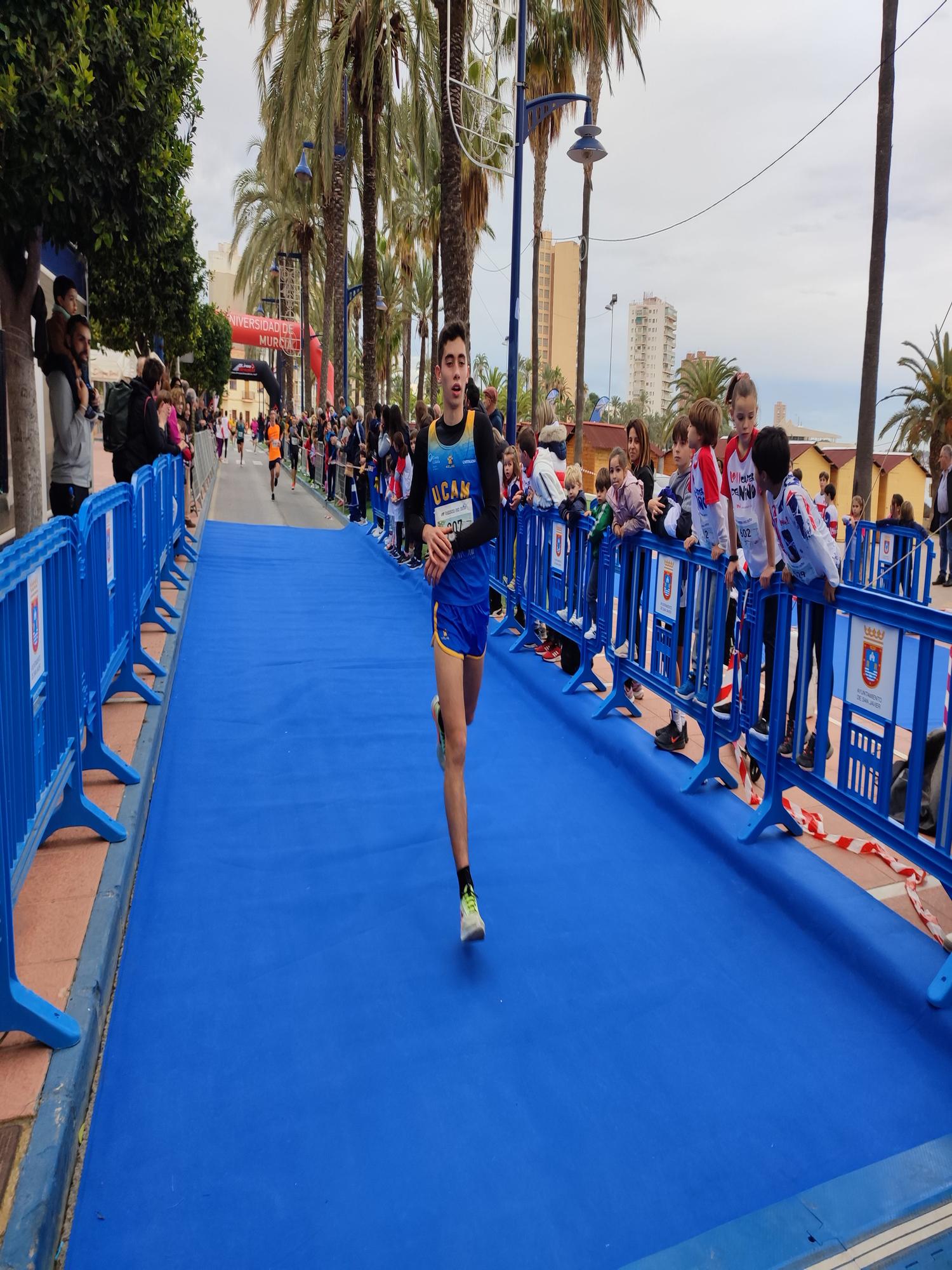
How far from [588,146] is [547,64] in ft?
39.5

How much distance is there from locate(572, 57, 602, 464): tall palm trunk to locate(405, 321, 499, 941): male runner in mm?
22138

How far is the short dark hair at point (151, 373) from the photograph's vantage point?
344 inches

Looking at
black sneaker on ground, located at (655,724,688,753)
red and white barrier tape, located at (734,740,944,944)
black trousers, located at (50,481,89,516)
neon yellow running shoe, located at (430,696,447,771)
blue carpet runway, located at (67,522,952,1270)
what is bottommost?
blue carpet runway, located at (67,522,952,1270)

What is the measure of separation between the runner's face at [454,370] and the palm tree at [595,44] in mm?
10286

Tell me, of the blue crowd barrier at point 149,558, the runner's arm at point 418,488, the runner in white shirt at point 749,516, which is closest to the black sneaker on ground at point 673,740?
the runner in white shirt at point 749,516

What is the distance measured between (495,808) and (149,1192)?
276 centimetres

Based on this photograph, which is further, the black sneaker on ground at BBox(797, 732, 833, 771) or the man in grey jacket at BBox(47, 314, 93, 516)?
the man in grey jacket at BBox(47, 314, 93, 516)

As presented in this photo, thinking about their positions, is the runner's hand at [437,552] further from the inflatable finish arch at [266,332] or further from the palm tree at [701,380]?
the palm tree at [701,380]

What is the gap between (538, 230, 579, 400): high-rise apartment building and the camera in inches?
4909

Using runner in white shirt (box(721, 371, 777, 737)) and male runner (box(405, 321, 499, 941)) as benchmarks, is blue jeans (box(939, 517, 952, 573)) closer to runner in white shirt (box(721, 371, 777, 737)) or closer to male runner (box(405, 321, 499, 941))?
runner in white shirt (box(721, 371, 777, 737))

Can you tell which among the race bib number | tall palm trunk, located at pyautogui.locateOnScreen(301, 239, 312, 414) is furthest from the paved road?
the race bib number

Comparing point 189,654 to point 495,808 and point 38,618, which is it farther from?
point 38,618

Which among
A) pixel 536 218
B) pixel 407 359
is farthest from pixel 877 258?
pixel 407 359

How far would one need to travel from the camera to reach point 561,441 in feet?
28.5
